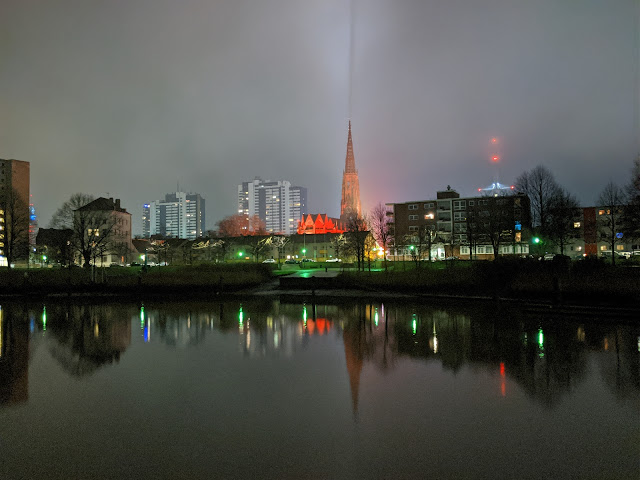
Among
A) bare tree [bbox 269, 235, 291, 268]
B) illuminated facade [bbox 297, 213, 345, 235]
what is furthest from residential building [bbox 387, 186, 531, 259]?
illuminated facade [bbox 297, 213, 345, 235]

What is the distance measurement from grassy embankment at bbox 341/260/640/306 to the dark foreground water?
19.5ft

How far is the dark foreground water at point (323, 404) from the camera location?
5445mm

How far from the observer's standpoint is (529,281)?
24.1m

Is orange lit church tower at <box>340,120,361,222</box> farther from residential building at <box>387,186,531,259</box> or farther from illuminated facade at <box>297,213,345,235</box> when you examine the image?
residential building at <box>387,186,531,259</box>

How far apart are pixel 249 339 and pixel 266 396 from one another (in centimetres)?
636

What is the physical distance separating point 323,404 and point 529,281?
2002cm

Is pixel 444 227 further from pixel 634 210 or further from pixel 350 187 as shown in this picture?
pixel 350 187

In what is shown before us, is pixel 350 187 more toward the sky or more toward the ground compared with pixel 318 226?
more toward the sky

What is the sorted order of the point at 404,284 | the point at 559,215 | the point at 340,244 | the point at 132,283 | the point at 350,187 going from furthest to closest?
the point at 350,187
the point at 340,244
the point at 559,215
the point at 132,283
the point at 404,284

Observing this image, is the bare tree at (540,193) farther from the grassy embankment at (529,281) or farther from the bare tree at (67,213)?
the bare tree at (67,213)

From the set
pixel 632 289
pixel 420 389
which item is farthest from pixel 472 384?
pixel 632 289

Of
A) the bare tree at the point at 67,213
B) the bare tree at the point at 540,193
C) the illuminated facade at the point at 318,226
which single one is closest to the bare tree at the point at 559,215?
the bare tree at the point at 540,193

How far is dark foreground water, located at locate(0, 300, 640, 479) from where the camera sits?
214 inches

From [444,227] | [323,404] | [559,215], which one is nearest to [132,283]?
[323,404]
